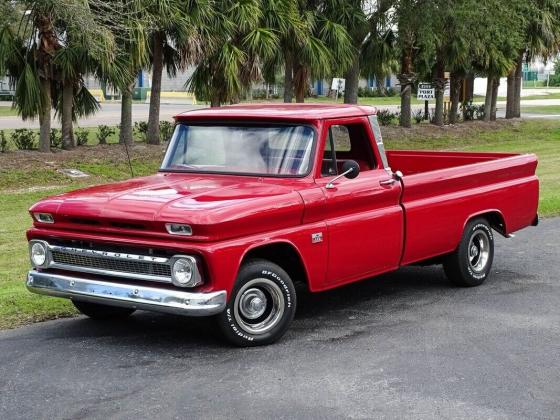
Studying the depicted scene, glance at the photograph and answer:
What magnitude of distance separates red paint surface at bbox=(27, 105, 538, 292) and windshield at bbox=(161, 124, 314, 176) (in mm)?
87

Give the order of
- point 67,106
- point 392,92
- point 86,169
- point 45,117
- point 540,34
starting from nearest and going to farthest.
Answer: point 45,117
point 86,169
point 67,106
point 540,34
point 392,92

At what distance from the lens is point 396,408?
582 cm

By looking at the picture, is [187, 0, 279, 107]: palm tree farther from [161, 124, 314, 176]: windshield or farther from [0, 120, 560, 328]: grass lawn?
[161, 124, 314, 176]: windshield

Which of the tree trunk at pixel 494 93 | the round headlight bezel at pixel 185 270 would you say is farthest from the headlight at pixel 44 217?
the tree trunk at pixel 494 93

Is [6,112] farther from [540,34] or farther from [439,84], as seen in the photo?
[540,34]

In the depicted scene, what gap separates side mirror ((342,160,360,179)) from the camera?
7.89 metres

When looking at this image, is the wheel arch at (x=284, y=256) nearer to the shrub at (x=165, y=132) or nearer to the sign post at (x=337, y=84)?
the shrub at (x=165, y=132)

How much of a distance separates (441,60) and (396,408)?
89.2 feet

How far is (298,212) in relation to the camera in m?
7.42

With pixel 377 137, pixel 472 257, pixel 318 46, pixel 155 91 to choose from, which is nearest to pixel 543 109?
pixel 318 46

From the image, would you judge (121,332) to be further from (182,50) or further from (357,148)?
(182,50)

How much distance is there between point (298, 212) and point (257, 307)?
79 centimetres

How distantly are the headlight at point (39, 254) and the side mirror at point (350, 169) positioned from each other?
2420 mm

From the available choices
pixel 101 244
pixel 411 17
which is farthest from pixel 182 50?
pixel 101 244
